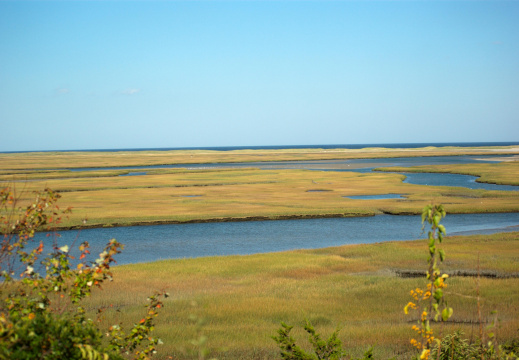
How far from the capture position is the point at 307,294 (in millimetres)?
17438

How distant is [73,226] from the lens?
33.0 m

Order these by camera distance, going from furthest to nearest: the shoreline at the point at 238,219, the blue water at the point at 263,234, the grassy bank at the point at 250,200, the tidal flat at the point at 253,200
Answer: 1. the grassy bank at the point at 250,200
2. the tidal flat at the point at 253,200
3. the shoreline at the point at 238,219
4. the blue water at the point at 263,234

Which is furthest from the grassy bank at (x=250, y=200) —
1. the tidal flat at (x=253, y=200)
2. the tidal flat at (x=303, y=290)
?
the tidal flat at (x=303, y=290)

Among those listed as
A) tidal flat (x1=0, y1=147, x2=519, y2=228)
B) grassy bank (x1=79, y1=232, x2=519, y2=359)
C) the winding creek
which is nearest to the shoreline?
tidal flat (x1=0, y1=147, x2=519, y2=228)

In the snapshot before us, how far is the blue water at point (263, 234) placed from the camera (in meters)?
27.2

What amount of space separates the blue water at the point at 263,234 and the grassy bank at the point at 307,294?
9.95ft

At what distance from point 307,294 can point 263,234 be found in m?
14.2

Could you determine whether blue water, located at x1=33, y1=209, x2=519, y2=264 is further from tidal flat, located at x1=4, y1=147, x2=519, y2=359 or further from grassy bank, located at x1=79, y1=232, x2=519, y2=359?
grassy bank, located at x1=79, y1=232, x2=519, y2=359

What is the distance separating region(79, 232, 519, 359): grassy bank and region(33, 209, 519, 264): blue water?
303 centimetres

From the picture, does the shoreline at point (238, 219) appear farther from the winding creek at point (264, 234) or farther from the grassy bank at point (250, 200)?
the winding creek at point (264, 234)

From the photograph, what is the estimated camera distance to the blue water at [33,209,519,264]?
1070 inches

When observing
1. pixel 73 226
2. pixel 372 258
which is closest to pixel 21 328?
pixel 372 258

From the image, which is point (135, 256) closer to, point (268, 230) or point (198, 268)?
point (198, 268)

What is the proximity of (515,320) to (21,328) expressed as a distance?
1331 centimetres
